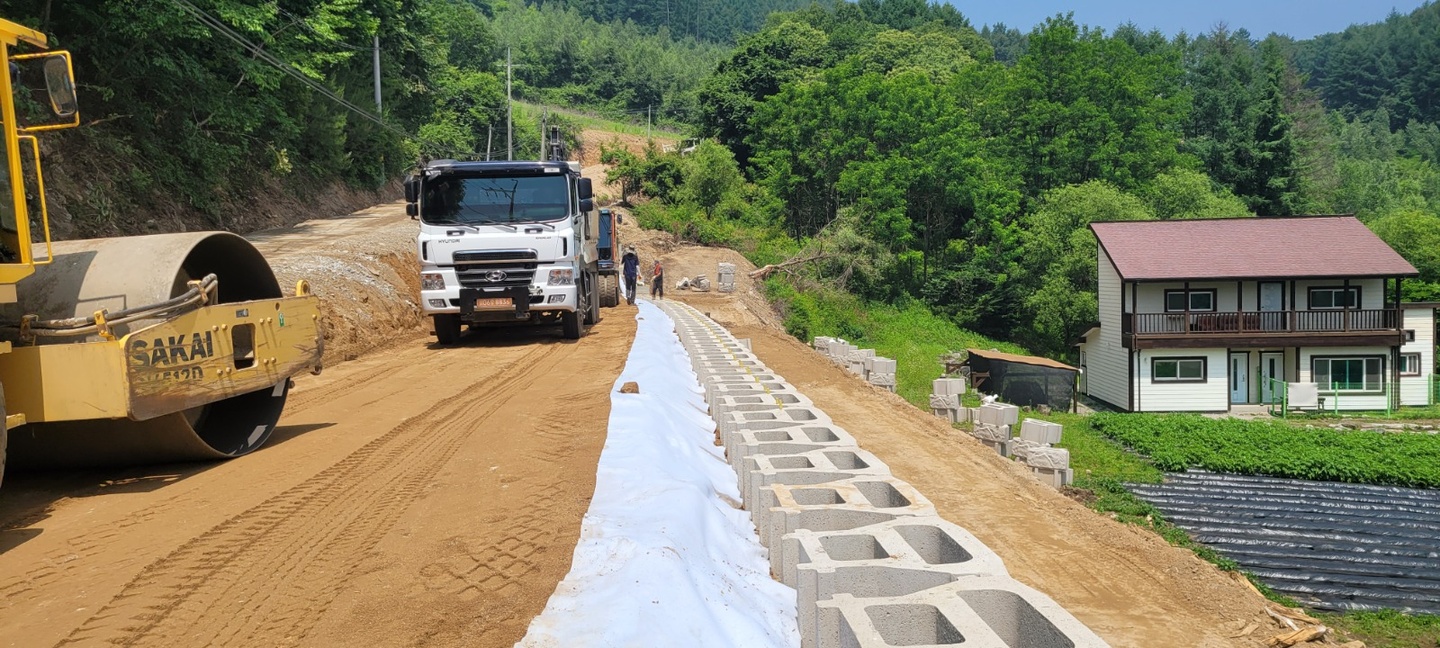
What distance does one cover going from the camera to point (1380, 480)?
2109cm

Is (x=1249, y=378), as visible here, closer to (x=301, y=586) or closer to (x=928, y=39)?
(x=301, y=586)

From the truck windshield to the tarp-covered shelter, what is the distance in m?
21.0

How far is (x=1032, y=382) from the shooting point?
31.9 meters

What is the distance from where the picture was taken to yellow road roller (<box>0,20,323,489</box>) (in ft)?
18.0

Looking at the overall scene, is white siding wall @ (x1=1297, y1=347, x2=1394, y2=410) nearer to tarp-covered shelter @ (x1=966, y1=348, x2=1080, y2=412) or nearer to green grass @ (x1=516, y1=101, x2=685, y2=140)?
tarp-covered shelter @ (x1=966, y1=348, x2=1080, y2=412)

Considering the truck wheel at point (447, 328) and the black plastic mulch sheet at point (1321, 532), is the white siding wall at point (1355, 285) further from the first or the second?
the truck wheel at point (447, 328)

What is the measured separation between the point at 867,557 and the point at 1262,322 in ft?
106

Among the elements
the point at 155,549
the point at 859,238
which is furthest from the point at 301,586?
the point at 859,238

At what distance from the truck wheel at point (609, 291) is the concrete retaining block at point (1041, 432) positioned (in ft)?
40.6

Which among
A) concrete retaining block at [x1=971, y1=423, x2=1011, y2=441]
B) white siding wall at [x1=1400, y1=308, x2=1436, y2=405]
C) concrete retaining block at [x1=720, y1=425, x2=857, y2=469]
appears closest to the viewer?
concrete retaining block at [x1=720, y1=425, x2=857, y2=469]

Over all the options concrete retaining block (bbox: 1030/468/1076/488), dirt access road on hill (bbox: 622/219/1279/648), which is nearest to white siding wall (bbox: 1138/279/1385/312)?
concrete retaining block (bbox: 1030/468/1076/488)

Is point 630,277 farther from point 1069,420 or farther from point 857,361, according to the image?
point 1069,420

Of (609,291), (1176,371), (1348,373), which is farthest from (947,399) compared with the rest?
(1348,373)

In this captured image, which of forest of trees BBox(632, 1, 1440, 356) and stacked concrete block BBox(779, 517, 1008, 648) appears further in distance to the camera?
forest of trees BBox(632, 1, 1440, 356)
